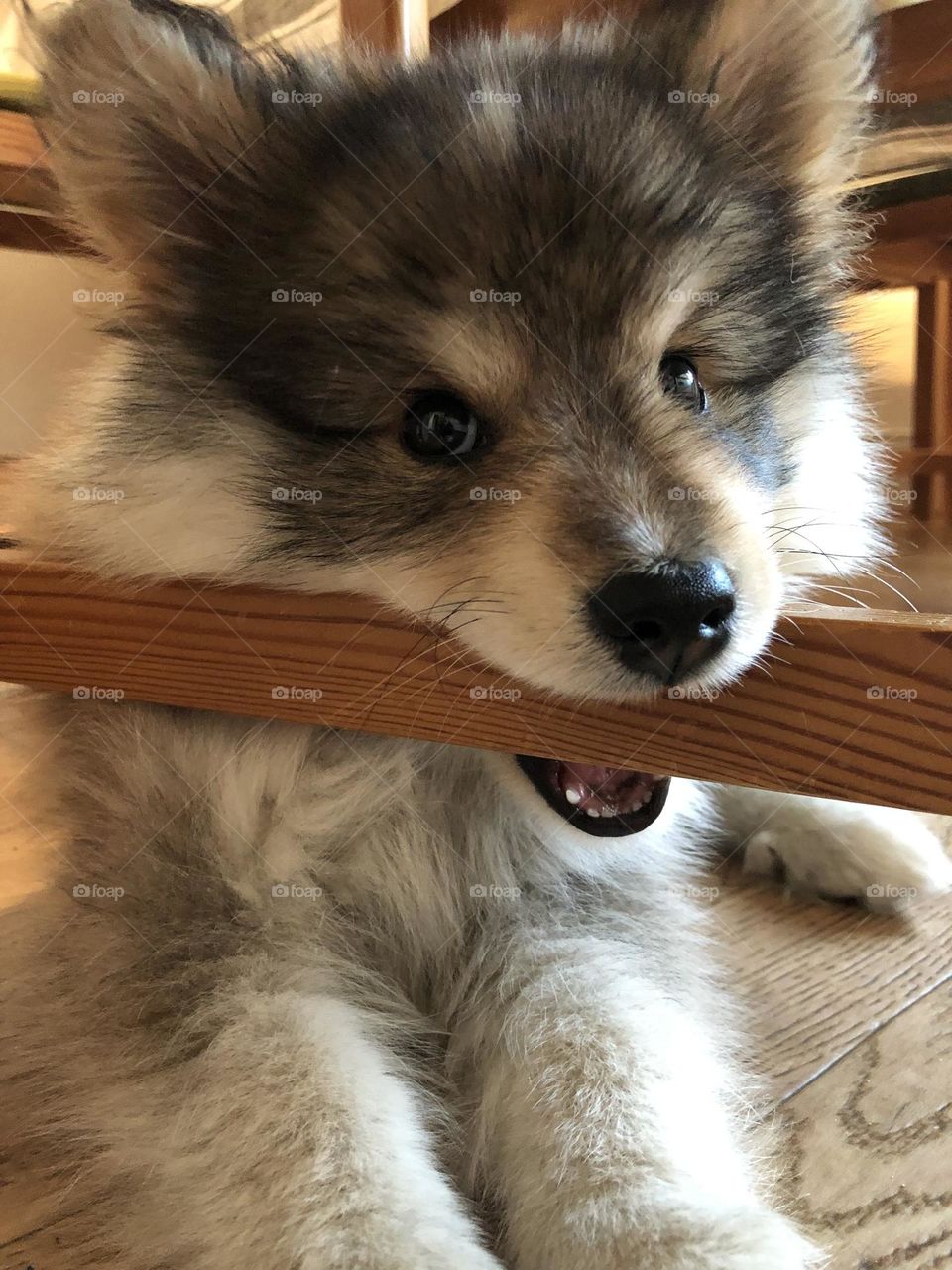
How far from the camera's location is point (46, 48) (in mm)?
1485

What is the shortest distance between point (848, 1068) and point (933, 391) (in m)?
4.15

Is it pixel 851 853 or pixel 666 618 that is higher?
pixel 666 618

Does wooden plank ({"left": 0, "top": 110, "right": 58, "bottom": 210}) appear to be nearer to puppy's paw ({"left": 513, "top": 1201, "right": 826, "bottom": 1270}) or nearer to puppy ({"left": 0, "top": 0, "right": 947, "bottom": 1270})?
puppy ({"left": 0, "top": 0, "right": 947, "bottom": 1270})

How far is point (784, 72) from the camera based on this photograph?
5.59 feet

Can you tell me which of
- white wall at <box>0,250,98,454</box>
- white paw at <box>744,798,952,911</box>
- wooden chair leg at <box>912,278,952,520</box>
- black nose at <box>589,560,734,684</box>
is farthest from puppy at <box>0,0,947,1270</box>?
wooden chair leg at <box>912,278,952,520</box>

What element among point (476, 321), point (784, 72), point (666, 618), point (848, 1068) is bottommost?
point (848, 1068)

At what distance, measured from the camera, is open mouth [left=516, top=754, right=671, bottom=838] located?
1509 mm

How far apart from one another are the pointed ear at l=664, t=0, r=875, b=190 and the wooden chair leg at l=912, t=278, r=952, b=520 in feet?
9.98

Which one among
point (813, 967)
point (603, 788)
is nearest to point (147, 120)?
point (603, 788)

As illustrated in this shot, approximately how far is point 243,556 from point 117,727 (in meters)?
0.33

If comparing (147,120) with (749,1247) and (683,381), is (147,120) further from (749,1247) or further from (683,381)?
(749,1247)

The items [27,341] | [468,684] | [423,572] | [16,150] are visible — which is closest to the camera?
[468,684]

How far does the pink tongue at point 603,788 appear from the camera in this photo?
5.01 ft

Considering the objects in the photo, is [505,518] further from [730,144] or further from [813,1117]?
[813,1117]
